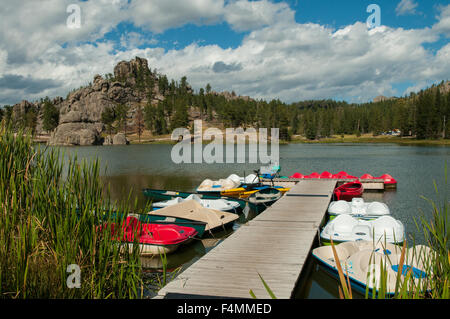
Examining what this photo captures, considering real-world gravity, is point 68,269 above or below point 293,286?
above

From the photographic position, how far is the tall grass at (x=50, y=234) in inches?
178

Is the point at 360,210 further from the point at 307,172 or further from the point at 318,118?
the point at 318,118

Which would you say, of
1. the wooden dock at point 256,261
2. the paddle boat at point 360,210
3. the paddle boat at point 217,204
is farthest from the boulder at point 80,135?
the wooden dock at point 256,261

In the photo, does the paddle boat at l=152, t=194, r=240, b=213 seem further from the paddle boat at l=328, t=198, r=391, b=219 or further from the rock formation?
the rock formation

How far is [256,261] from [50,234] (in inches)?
202

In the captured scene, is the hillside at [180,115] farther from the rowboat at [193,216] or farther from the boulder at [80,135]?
the rowboat at [193,216]

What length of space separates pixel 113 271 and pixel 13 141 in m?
2.79

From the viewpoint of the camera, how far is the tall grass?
4512 millimetres

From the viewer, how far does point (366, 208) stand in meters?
15.9

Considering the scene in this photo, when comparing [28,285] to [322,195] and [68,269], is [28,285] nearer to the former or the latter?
[68,269]

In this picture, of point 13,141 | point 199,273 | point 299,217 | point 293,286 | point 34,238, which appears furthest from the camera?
point 299,217

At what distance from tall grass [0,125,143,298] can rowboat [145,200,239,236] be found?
7.78 meters

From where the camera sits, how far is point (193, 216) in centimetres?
1436

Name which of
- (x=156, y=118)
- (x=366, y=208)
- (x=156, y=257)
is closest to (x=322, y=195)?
(x=366, y=208)
